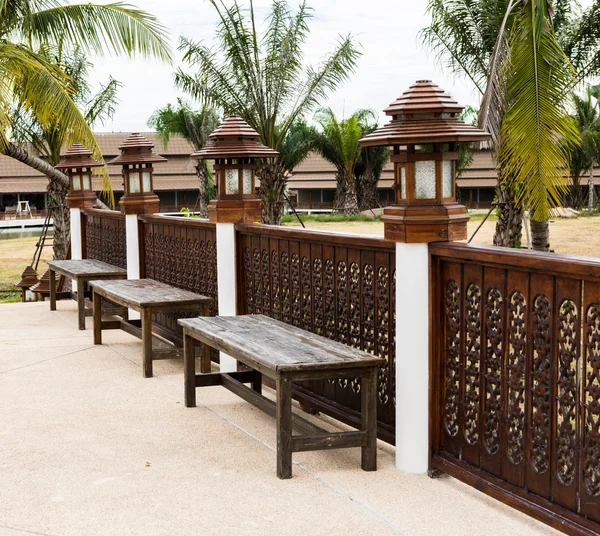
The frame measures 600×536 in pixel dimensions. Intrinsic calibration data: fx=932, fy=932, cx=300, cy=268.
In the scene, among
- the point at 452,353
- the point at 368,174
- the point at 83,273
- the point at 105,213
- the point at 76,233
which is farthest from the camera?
the point at 368,174

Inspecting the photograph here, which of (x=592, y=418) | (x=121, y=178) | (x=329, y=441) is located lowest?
(x=329, y=441)

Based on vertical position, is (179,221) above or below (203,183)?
below

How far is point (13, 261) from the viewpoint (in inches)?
1362

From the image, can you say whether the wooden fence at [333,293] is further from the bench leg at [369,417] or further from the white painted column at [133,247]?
the white painted column at [133,247]

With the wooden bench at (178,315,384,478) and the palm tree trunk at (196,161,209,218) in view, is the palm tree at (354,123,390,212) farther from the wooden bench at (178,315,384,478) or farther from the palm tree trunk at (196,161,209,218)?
the wooden bench at (178,315,384,478)

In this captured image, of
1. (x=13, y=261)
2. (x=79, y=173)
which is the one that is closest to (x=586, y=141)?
(x=13, y=261)

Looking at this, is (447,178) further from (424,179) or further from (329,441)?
(329,441)

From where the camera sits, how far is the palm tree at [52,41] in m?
13.8

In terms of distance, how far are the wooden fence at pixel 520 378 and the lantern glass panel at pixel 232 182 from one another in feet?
9.92

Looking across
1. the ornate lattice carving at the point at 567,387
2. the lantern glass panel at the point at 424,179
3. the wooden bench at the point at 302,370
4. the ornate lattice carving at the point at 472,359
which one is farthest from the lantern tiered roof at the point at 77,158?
the ornate lattice carving at the point at 567,387

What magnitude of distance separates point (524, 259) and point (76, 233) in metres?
9.61

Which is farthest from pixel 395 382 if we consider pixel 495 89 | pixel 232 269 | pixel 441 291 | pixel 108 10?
pixel 108 10

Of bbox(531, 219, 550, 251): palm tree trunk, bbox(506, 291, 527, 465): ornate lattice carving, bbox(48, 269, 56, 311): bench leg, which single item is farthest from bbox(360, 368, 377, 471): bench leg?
bbox(531, 219, 550, 251): palm tree trunk

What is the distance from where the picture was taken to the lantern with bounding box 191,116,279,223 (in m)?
7.34
